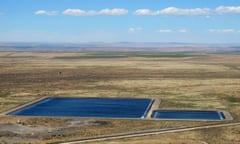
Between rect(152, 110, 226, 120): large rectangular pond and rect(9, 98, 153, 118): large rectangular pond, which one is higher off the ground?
rect(9, 98, 153, 118): large rectangular pond

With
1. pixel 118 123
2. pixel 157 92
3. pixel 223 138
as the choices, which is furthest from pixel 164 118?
pixel 157 92

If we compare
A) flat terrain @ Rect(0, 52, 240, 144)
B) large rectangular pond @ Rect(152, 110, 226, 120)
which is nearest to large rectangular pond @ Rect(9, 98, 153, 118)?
large rectangular pond @ Rect(152, 110, 226, 120)

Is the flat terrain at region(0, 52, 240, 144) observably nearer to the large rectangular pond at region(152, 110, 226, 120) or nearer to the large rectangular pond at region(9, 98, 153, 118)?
the large rectangular pond at region(152, 110, 226, 120)

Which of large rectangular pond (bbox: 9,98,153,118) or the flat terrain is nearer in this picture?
the flat terrain

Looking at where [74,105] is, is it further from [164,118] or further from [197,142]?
[197,142]

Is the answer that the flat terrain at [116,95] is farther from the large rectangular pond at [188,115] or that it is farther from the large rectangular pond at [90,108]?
the large rectangular pond at [90,108]

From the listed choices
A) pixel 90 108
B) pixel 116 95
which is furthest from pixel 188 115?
pixel 116 95

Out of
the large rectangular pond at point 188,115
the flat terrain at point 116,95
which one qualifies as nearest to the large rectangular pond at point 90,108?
the large rectangular pond at point 188,115
